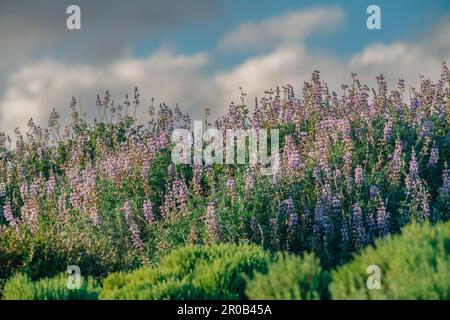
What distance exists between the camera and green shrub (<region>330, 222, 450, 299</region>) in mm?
4422

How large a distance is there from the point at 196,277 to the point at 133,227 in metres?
3.10

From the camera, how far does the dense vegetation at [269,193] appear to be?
8281mm

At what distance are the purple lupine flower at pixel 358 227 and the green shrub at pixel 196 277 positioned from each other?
2122 millimetres

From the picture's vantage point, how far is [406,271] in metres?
4.49

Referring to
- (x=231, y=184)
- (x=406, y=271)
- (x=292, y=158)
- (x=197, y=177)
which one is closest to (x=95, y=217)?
(x=197, y=177)

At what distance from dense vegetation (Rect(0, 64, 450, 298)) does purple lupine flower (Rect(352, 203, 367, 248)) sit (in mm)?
14

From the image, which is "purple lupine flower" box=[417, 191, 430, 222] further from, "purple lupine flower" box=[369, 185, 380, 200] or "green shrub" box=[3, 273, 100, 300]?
"green shrub" box=[3, 273, 100, 300]

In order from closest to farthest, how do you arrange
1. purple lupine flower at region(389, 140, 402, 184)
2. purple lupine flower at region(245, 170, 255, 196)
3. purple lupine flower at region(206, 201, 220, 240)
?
1. purple lupine flower at region(206, 201, 220, 240)
2. purple lupine flower at region(245, 170, 255, 196)
3. purple lupine flower at region(389, 140, 402, 184)

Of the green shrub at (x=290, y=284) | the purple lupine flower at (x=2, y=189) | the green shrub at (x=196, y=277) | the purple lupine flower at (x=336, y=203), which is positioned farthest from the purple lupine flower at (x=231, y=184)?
the purple lupine flower at (x=2, y=189)

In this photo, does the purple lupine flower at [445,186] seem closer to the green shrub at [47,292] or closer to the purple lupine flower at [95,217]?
the purple lupine flower at [95,217]

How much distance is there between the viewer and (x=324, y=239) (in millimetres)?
8234

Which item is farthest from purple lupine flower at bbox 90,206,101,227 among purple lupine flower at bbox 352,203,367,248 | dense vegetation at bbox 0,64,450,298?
purple lupine flower at bbox 352,203,367,248

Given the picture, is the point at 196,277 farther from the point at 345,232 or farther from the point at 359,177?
the point at 359,177
